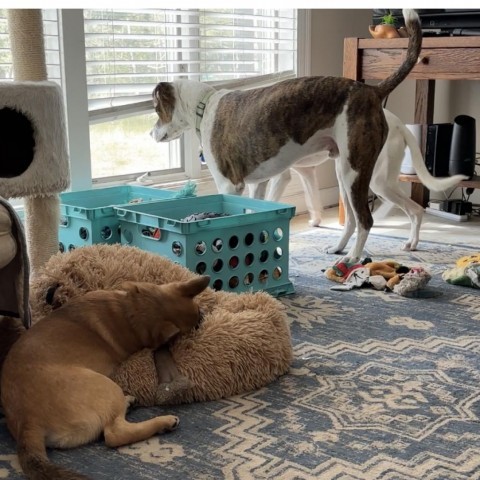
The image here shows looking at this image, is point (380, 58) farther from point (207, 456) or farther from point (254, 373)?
point (207, 456)

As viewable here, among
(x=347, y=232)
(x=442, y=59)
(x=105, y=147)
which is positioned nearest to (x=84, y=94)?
(x=105, y=147)

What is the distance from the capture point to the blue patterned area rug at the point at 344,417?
1522 mm

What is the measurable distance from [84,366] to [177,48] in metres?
2.34

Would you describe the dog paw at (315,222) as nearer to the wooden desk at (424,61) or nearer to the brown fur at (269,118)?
the wooden desk at (424,61)

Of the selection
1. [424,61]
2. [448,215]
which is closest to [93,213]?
[424,61]

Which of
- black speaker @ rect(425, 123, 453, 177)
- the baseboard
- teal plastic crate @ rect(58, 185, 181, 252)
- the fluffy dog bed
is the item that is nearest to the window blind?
teal plastic crate @ rect(58, 185, 181, 252)

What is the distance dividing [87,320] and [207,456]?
448 mm

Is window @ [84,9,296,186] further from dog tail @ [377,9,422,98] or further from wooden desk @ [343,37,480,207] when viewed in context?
dog tail @ [377,9,422,98]

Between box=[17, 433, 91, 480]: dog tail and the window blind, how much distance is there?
218cm

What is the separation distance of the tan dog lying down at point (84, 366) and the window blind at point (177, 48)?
174cm

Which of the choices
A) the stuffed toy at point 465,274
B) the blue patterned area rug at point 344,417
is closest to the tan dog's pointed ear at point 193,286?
the blue patterned area rug at point 344,417

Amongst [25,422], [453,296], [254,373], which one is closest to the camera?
[25,422]

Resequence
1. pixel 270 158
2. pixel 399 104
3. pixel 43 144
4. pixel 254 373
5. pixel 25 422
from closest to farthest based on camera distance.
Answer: pixel 25 422, pixel 254 373, pixel 43 144, pixel 270 158, pixel 399 104

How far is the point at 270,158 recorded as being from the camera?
309 centimetres
